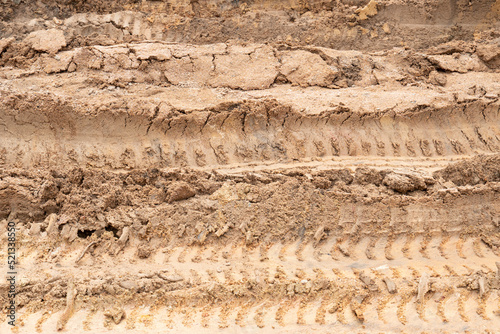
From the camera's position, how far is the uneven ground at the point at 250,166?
4156mm

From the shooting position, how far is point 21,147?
5.29 meters

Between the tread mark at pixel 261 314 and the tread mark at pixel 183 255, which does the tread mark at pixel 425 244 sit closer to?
the tread mark at pixel 261 314

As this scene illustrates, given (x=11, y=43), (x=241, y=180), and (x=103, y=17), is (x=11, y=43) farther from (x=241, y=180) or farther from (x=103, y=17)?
(x=241, y=180)

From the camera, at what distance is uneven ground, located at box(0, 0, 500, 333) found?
4156mm

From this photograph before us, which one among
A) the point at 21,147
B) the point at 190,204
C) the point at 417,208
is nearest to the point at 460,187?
the point at 417,208

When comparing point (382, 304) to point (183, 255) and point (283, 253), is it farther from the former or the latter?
point (183, 255)

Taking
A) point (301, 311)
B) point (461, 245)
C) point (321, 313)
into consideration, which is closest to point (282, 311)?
point (301, 311)

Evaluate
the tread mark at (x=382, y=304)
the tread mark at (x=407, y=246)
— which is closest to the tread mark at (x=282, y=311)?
the tread mark at (x=382, y=304)

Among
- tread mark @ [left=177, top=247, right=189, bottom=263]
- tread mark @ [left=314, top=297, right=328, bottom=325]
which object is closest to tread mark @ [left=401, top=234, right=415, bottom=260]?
tread mark @ [left=314, top=297, right=328, bottom=325]

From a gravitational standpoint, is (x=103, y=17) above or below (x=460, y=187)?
above

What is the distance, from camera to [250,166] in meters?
5.34

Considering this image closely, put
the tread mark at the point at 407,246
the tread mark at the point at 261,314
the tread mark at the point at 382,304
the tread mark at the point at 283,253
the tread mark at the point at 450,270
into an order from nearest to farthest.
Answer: the tread mark at the point at 261,314 < the tread mark at the point at 382,304 < the tread mark at the point at 450,270 < the tread mark at the point at 283,253 < the tread mark at the point at 407,246

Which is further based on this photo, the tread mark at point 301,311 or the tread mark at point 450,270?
the tread mark at point 450,270

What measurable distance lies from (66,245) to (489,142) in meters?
4.41
